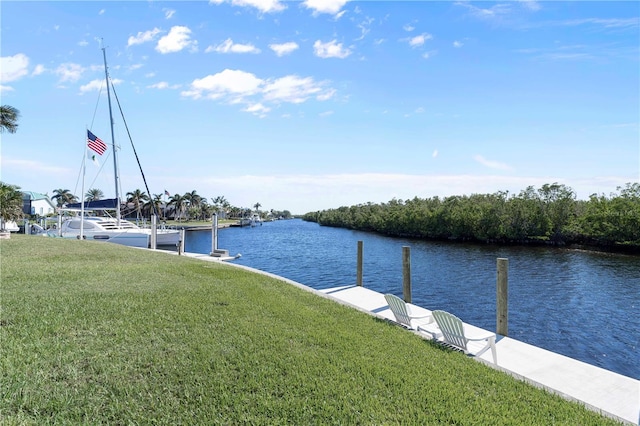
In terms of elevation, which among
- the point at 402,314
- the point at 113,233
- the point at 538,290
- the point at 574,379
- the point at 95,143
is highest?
the point at 95,143

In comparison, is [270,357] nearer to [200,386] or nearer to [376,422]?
[200,386]

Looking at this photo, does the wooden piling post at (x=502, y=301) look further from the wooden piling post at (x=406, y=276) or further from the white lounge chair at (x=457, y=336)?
the wooden piling post at (x=406, y=276)

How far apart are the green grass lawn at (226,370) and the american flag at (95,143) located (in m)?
15.6

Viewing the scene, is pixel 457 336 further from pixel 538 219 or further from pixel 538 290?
pixel 538 219

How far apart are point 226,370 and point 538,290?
20.0 meters

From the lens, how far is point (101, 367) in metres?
4.46

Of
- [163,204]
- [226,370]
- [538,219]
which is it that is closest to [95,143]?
[226,370]

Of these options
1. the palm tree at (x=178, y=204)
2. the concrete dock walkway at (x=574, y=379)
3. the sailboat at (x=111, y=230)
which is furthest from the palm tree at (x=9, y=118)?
the palm tree at (x=178, y=204)

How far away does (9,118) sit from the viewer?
16328 millimetres

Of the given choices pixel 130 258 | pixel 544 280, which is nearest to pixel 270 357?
pixel 130 258

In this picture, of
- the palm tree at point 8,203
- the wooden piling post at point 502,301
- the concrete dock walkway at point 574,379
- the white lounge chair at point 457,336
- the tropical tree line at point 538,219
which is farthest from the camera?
the tropical tree line at point 538,219

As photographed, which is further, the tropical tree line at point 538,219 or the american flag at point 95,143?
the tropical tree line at point 538,219

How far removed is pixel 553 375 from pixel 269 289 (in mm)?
6621

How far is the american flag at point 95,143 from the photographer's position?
21234 mm
